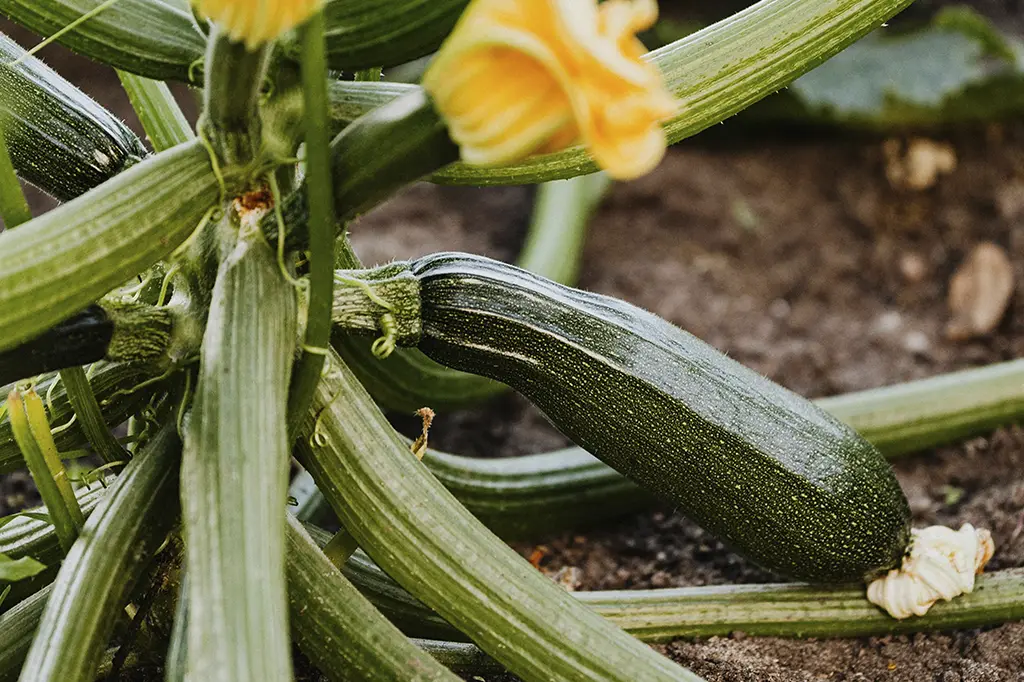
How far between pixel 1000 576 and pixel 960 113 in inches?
70.0

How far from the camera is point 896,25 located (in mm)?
3334

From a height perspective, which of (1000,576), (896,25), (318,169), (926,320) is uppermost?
(896,25)

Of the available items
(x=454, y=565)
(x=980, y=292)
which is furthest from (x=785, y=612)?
(x=980, y=292)

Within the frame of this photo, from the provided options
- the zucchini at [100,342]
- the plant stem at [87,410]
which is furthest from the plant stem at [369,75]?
the plant stem at [87,410]

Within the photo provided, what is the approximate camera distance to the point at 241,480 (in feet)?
3.58

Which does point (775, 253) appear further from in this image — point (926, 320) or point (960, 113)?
point (960, 113)

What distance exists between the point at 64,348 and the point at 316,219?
0.37 metres

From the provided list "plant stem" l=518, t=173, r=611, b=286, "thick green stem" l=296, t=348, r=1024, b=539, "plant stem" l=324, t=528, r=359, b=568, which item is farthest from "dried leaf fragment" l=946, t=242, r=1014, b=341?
"plant stem" l=324, t=528, r=359, b=568

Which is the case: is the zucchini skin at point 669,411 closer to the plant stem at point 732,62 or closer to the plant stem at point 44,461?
the plant stem at point 732,62

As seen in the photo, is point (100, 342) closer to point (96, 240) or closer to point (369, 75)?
point (96, 240)

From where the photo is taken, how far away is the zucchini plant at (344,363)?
1.03 m

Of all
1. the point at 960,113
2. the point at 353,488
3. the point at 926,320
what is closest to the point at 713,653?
the point at 353,488

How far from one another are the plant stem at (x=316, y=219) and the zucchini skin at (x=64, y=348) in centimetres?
25

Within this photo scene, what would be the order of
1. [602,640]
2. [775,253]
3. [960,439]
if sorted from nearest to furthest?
1. [602,640]
2. [960,439]
3. [775,253]
